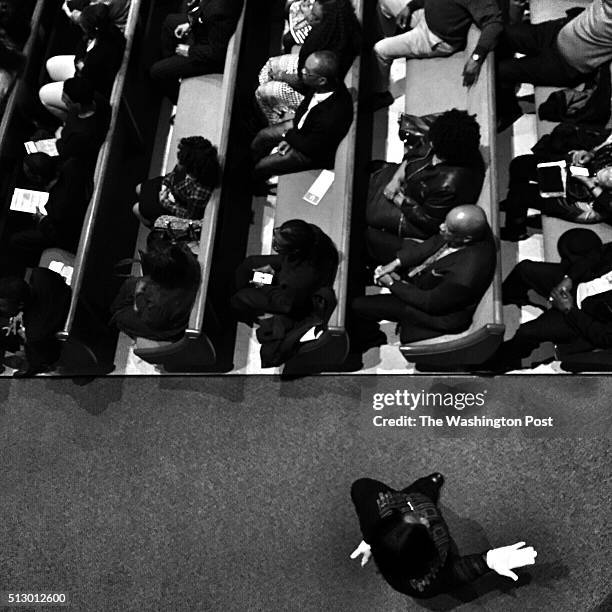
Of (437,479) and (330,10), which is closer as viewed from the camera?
(437,479)

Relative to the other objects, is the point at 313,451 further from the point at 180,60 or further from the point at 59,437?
the point at 180,60

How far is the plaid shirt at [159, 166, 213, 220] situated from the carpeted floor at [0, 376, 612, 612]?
0.97 meters

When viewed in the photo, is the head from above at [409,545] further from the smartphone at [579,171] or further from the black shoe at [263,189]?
the black shoe at [263,189]

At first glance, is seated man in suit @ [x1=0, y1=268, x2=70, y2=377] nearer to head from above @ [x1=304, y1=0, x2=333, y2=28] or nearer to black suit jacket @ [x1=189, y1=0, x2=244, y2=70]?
black suit jacket @ [x1=189, y1=0, x2=244, y2=70]

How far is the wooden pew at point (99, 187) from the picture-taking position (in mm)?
3773

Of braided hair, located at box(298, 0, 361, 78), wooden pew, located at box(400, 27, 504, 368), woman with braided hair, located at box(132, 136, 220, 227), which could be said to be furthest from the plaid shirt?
wooden pew, located at box(400, 27, 504, 368)

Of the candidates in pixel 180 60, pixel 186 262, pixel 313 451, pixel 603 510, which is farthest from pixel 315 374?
pixel 180 60

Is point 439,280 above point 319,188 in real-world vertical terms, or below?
below

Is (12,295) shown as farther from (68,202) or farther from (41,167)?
(41,167)

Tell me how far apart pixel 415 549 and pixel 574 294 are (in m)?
1.47

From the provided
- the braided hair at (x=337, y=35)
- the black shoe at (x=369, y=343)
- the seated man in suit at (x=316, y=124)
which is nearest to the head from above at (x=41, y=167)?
the seated man in suit at (x=316, y=124)

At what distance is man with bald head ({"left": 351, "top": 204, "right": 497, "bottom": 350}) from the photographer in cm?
321

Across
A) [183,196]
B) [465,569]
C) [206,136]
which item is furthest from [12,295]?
[465,569]

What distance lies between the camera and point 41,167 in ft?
13.7
